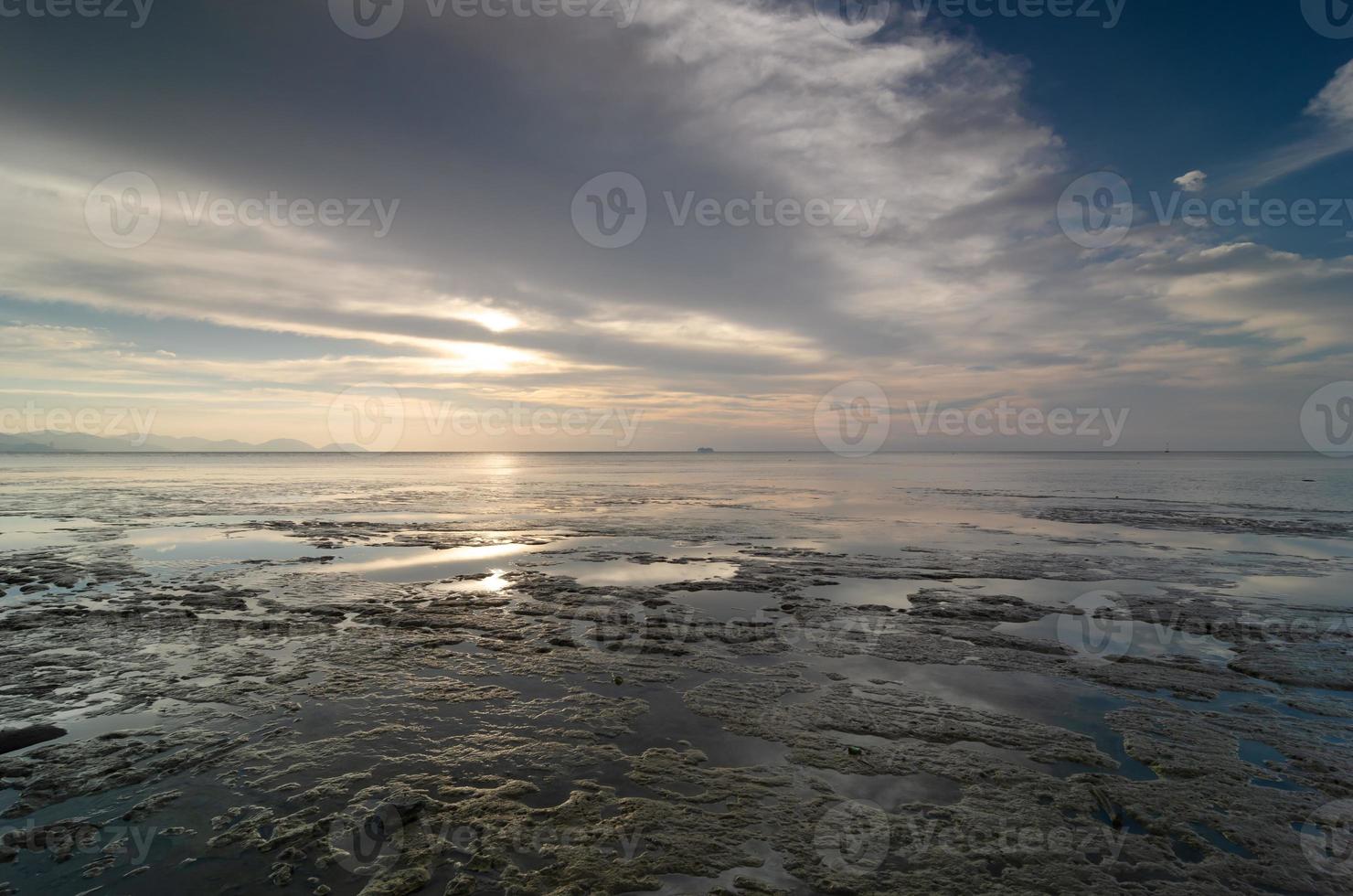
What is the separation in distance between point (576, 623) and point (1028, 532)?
994 inches

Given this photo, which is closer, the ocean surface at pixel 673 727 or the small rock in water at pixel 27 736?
the ocean surface at pixel 673 727

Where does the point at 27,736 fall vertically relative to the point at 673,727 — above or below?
above

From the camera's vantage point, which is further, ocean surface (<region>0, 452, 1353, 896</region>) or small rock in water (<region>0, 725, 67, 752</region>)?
small rock in water (<region>0, 725, 67, 752</region>)

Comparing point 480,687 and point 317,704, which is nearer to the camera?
point 317,704

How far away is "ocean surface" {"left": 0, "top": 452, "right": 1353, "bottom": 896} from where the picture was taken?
5.67 meters

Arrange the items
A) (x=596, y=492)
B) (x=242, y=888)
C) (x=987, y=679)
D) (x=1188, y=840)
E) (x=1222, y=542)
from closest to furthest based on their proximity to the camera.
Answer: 1. (x=242, y=888)
2. (x=1188, y=840)
3. (x=987, y=679)
4. (x=1222, y=542)
5. (x=596, y=492)

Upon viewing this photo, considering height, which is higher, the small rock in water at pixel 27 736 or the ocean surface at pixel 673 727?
the small rock in water at pixel 27 736

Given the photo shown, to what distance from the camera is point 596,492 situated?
5756 centimetres

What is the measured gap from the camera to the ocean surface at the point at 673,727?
567 centimetres

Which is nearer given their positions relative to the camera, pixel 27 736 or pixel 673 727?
pixel 27 736

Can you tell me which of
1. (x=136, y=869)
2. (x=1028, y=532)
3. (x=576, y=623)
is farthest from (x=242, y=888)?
(x=1028, y=532)

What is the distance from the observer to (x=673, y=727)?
8531mm

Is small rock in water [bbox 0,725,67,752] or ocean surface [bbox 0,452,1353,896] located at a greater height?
small rock in water [bbox 0,725,67,752]

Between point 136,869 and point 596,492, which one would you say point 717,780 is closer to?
point 136,869
